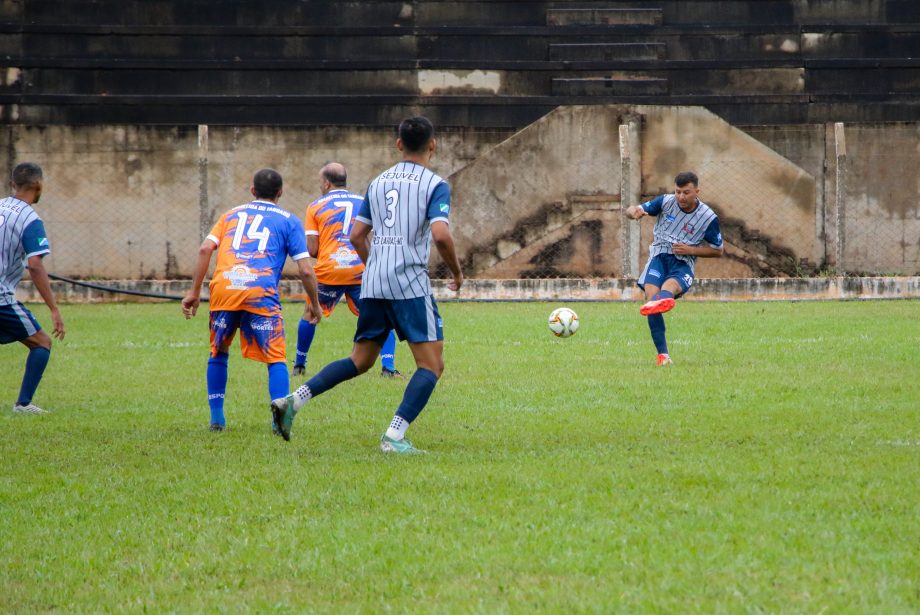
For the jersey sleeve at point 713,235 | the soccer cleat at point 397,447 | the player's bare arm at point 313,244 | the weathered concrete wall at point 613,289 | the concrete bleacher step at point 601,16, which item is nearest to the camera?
the soccer cleat at point 397,447

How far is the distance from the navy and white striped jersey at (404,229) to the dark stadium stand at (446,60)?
51.1 ft

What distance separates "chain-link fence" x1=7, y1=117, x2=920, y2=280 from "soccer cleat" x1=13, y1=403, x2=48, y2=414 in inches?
452

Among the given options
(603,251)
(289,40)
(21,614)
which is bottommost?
(21,614)

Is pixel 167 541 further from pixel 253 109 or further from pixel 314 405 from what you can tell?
pixel 253 109

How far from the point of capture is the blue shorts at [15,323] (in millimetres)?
9555

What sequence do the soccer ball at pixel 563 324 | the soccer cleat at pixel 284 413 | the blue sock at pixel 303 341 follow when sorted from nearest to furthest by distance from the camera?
1. the soccer cleat at pixel 284 413
2. the blue sock at pixel 303 341
3. the soccer ball at pixel 563 324

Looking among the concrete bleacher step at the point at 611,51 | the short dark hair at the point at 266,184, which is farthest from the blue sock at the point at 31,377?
the concrete bleacher step at the point at 611,51

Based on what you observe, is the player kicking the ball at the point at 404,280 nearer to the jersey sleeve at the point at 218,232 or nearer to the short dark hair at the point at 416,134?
the short dark hair at the point at 416,134

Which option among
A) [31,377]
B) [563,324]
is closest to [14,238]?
[31,377]

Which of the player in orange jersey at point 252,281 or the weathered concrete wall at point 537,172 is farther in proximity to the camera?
the weathered concrete wall at point 537,172

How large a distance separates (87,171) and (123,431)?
560 inches

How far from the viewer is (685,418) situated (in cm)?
815

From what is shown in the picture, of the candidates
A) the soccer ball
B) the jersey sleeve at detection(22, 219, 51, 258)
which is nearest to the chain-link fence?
the soccer ball

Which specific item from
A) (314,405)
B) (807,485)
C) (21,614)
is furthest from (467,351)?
(21,614)
